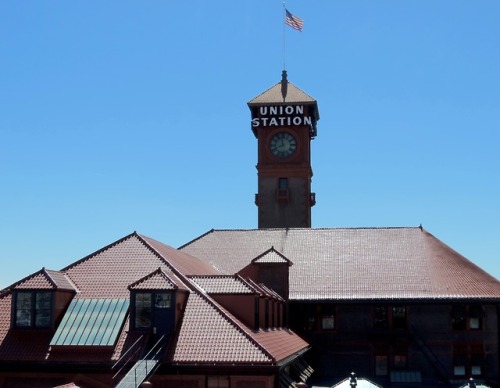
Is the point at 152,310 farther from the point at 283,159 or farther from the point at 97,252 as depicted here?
the point at 283,159

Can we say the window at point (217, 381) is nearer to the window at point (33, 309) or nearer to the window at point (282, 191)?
the window at point (33, 309)

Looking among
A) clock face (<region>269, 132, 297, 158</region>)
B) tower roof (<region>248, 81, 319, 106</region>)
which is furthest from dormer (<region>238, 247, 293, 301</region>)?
tower roof (<region>248, 81, 319, 106</region>)

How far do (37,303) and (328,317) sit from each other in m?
20.6

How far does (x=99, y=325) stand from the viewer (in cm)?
3036

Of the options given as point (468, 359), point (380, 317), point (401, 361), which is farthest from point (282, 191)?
point (468, 359)

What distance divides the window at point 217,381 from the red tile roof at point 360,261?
57.2 ft

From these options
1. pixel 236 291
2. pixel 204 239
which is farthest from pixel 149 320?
pixel 204 239

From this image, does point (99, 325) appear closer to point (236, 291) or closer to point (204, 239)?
point (236, 291)

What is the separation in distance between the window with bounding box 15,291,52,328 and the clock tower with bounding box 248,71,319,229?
38.0 meters

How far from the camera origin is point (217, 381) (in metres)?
28.4

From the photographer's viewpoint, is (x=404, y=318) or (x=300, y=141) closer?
(x=404, y=318)

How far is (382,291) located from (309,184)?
24.3 m

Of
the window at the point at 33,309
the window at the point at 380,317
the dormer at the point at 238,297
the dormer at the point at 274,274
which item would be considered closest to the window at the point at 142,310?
the dormer at the point at 238,297

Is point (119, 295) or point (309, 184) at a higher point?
point (309, 184)
